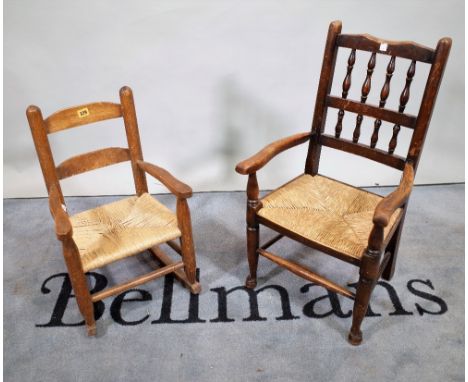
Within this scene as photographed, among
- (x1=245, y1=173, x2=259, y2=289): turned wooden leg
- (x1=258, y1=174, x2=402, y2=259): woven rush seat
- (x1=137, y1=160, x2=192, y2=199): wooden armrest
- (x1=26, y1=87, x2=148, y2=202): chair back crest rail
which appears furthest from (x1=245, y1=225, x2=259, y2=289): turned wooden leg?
(x1=26, y1=87, x2=148, y2=202): chair back crest rail

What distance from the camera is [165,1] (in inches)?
87.7

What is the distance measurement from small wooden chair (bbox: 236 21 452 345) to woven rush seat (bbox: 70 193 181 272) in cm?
40

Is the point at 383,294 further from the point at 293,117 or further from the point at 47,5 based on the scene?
the point at 47,5

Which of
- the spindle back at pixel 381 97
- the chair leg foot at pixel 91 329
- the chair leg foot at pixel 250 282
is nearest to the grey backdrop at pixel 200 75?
the spindle back at pixel 381 97

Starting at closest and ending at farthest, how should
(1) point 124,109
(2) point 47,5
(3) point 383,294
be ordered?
(1) point 124,109 → (3) point 383,294 → (2) point 47,5

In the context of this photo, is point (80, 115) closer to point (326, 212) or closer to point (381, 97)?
point (326, 212)

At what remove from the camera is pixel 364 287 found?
157cm

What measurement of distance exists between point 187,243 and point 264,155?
0.51 m

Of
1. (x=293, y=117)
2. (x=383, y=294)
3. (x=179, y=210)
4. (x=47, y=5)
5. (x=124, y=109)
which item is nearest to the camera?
(x=179, y=210)

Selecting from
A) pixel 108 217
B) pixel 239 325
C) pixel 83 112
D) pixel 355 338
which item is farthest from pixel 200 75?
pixel 355 338

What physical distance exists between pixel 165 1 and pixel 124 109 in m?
0.78

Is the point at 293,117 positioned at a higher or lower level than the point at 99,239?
higher

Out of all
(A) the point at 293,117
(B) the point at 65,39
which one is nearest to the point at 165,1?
(B) the point at 65,39

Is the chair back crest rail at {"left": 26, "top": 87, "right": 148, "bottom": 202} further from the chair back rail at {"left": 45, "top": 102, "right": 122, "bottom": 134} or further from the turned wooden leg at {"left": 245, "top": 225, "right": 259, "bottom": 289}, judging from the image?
the turned wooden leg at {"left": 245, "top": 225, "right": 259, "bottom": 289}
